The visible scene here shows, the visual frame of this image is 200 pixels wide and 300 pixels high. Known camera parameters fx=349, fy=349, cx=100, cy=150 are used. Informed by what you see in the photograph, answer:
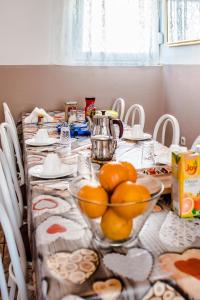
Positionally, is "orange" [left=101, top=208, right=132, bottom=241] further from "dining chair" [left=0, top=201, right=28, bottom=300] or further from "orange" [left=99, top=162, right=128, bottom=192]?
"dining chair" [left=0, top=201, right=28, bottom=300]

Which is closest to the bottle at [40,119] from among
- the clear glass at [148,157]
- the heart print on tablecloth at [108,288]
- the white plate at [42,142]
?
the white plate at [42,142]

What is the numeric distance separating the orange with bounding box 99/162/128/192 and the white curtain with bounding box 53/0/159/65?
8.69 ft

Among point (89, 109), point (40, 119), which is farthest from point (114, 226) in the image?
point (40, 119)

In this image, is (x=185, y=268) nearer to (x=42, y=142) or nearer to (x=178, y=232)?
(x=178, y=232)

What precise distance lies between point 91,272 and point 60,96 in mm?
2793

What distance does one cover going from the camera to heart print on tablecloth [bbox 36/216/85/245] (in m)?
0.83

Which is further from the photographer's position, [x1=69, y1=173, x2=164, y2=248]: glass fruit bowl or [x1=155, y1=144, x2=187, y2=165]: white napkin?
[x1=155, y1=144, x2=187, y2=165]: white napkin

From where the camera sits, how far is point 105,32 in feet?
10.9

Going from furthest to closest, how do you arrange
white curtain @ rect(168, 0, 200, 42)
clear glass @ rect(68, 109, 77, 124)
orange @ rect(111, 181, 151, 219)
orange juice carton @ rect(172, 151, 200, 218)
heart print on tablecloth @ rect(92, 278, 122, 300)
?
1. white curtain @ rect(168, 0, 200, 42)
2. clear glass @ rect(68, 109, 77, 124)
3. orange juice carton @ rect(172, 151, 200, 218)
4. orange @ rect(111, 181, 151, 219)
5. heart print on tablecloth @ rect(92, 278, 122, 300)

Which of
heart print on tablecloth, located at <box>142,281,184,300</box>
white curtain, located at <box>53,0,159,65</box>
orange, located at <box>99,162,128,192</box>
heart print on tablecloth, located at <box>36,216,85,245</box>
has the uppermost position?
white curtain, located at <box>53,0,159,65</box>

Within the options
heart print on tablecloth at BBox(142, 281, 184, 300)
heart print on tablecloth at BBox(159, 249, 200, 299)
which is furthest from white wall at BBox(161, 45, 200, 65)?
heart print on tablecloth at BBox(142, 281, 184, 300)

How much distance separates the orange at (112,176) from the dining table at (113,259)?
114 mm

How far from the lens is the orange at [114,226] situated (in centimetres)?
75

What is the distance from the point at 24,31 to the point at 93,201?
9.42ft
